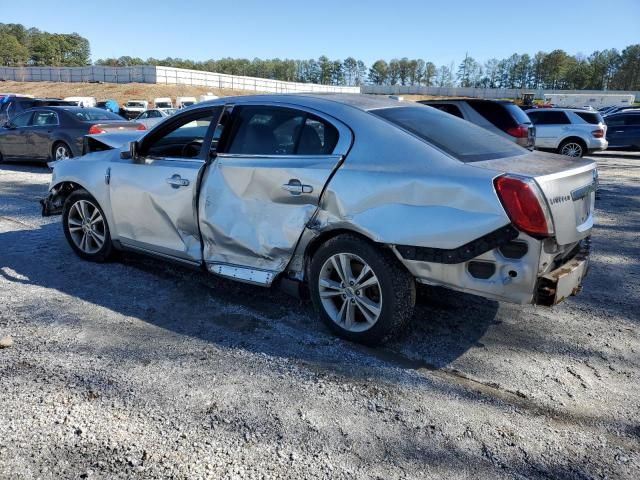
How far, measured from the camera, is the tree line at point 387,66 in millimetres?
119312

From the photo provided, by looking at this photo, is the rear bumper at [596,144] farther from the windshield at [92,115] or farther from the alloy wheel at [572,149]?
the windshield at [92,115]

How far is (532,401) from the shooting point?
2.92 meters

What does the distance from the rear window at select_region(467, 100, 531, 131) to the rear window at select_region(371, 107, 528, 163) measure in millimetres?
6926

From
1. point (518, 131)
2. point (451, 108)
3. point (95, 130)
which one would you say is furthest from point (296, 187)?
point (95, 130)

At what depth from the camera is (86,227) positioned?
17.0 feet

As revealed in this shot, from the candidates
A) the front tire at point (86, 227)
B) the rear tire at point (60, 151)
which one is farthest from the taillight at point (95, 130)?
the front tire at point (86, 227)

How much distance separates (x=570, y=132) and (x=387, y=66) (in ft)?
536

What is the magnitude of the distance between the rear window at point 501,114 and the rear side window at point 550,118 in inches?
253

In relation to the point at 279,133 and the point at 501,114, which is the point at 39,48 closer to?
the point at 501,114

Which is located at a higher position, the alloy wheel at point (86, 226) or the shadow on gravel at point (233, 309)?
the alloy wheel at point (86, 226)

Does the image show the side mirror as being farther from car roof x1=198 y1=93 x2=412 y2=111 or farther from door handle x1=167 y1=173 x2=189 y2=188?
car roof x1=198 y1=93 x2=412 y2=111

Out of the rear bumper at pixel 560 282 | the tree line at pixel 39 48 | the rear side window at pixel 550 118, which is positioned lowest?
the rear bumper at pixel 560 282

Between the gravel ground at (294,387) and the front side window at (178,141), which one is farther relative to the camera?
the front side window at (178,141)

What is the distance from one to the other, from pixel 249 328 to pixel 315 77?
172m
